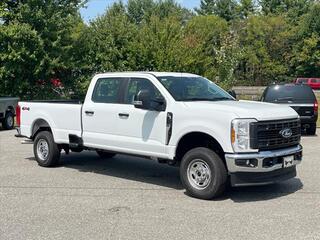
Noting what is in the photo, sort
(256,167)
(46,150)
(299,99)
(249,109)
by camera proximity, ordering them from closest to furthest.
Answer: (256,167) → (249,109) → (46,150) → (299,99)

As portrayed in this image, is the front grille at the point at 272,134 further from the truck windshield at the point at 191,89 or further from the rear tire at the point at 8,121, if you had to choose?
the rear tire at the point at 8,121

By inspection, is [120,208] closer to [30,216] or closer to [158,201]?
[158,201]

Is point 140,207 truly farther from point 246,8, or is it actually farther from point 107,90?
point 246,8

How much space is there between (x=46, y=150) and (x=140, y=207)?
4.06 meters

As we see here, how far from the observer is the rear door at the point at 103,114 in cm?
919

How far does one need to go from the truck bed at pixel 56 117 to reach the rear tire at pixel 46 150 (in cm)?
21

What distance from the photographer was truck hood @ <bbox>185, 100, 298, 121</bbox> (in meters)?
7.52

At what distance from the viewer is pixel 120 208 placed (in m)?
7.22

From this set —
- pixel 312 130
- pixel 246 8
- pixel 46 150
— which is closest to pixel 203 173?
pixel 46 150

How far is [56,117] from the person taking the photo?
10.4 metres

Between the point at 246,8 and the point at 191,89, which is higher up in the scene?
the point at 246,8

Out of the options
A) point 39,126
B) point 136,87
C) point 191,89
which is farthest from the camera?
point 39,126

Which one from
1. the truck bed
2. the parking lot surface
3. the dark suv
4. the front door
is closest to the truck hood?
the front door

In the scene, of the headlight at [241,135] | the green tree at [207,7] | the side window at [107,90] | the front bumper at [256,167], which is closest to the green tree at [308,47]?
the green tree at [207,7]
